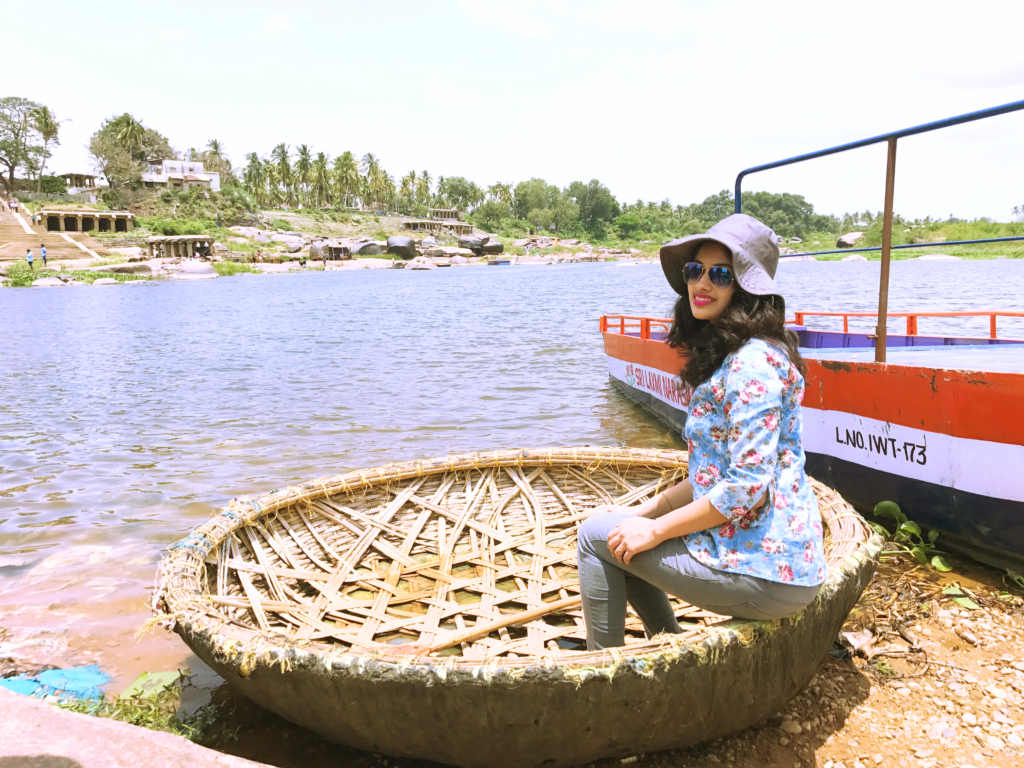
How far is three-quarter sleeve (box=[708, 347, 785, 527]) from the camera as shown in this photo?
212 centimetres

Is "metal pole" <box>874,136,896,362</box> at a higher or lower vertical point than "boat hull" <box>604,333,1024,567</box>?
higher

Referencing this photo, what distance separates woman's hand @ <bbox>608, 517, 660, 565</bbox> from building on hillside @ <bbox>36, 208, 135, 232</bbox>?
234ft

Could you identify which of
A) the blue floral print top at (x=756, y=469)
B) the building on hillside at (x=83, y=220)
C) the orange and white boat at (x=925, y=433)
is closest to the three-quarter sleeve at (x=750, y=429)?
the blue floral print top at (x=756, y=469)

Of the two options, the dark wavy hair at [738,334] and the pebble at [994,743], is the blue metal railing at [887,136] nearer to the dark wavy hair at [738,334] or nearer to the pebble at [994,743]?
the dark wavy hair at [738,334]

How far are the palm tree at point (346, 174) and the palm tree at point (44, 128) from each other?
35132 millimetres

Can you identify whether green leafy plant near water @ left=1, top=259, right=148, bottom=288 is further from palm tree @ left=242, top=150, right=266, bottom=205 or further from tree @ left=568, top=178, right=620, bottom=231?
tree @ left=568, top=178, right=620, bottom=231

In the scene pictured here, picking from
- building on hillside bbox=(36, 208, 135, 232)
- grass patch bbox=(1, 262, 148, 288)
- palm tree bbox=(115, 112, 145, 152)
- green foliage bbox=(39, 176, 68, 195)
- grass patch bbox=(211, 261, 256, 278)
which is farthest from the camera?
palm tree bbox=(115, 112, 145, 152)

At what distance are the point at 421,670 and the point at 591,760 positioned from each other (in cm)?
72

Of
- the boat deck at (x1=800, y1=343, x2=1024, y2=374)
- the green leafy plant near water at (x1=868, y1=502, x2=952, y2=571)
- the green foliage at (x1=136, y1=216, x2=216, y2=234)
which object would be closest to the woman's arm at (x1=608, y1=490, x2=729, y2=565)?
the green leafy plant near water at (x1=868, y1=502, x2=952, y2=571)

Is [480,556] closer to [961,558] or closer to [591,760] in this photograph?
[591,760]

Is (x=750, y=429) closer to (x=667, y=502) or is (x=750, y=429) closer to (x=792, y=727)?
(x=667, y=502)

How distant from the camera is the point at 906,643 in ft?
11.5

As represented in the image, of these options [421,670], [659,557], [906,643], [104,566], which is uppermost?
[659,557]

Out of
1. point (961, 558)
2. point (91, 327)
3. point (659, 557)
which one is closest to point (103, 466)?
point (659, 557)
